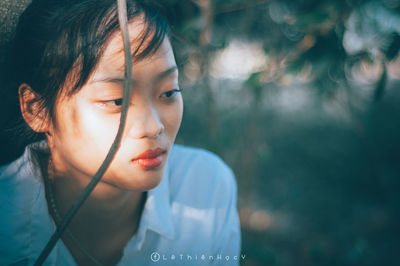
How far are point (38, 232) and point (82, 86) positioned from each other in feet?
1.44

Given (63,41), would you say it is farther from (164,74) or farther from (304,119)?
(304,119)

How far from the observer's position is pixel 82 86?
2.00 ft

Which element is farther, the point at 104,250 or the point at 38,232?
the point at 104,250

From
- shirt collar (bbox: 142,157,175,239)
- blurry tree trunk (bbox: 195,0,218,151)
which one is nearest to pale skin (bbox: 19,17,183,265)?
A: shirt collar (bbox: 142,157,175,239)

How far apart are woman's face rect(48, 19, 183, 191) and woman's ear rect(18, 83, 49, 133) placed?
0.13 ft

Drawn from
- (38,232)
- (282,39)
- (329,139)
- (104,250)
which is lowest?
(329,139)

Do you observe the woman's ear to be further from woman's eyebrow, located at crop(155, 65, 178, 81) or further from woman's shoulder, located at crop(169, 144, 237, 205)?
woman's shoulder, located at crop(169, 144, 237, 205)

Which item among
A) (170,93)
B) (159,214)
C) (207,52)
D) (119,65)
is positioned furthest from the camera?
(207,52)

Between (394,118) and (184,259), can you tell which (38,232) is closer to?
(184,259)

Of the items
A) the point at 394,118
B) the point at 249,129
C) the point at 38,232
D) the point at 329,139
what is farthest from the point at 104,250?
the point at 394,118

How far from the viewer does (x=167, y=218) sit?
929mm

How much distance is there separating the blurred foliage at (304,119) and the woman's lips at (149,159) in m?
0.40

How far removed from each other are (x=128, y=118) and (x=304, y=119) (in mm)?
3896

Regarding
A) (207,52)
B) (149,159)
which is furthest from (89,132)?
(207,52)
